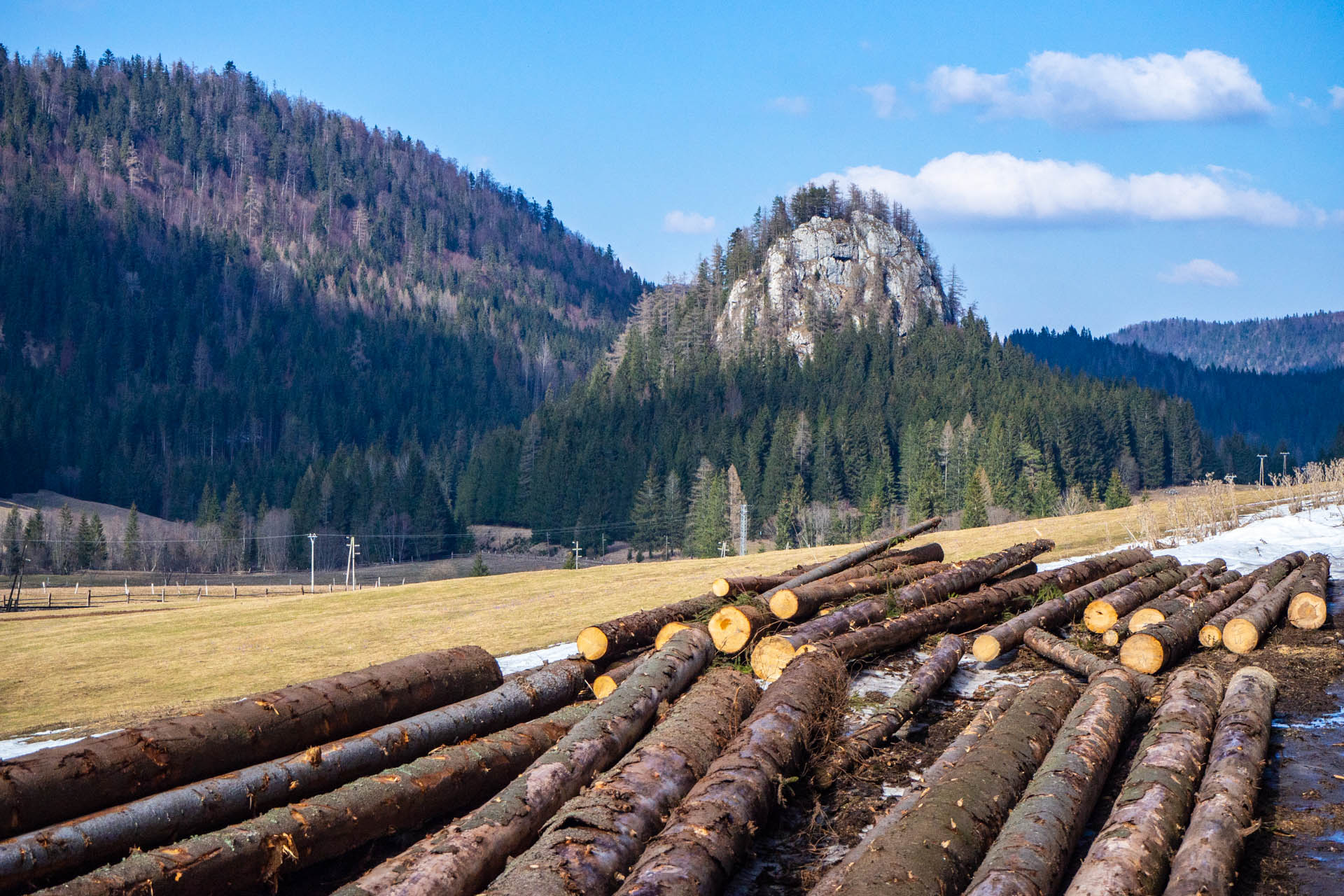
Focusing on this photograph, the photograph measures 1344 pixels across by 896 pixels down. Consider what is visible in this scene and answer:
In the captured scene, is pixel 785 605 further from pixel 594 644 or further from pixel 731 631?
pixel 594 644

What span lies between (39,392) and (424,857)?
641 feet

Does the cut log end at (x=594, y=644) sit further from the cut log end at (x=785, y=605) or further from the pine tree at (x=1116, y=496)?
the pine tree at (x=1116, y=496)

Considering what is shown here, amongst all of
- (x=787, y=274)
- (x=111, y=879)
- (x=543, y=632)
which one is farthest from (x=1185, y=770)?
(x=787, y=274)

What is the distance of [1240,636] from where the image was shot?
1166 centimetres

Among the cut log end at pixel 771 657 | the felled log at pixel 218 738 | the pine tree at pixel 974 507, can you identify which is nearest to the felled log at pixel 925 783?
the cut log end at pixel 771 657

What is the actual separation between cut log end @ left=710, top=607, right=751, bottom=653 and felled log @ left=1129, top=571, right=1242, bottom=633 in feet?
15.0

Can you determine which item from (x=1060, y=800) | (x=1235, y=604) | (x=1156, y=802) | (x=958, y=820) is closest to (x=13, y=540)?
(x=1235, y=604)

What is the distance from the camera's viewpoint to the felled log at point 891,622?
1083 cm

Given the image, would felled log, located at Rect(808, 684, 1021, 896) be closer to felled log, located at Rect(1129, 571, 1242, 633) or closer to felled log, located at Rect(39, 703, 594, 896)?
felled log, located at Rect(39, 703, 594, 896)

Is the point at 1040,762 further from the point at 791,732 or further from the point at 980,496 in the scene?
the point at 980,496

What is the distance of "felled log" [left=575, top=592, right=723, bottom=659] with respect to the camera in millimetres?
11180

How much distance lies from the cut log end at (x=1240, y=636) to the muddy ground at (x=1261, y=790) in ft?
0.46

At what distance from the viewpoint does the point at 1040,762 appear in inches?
297

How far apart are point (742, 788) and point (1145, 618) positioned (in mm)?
7284
